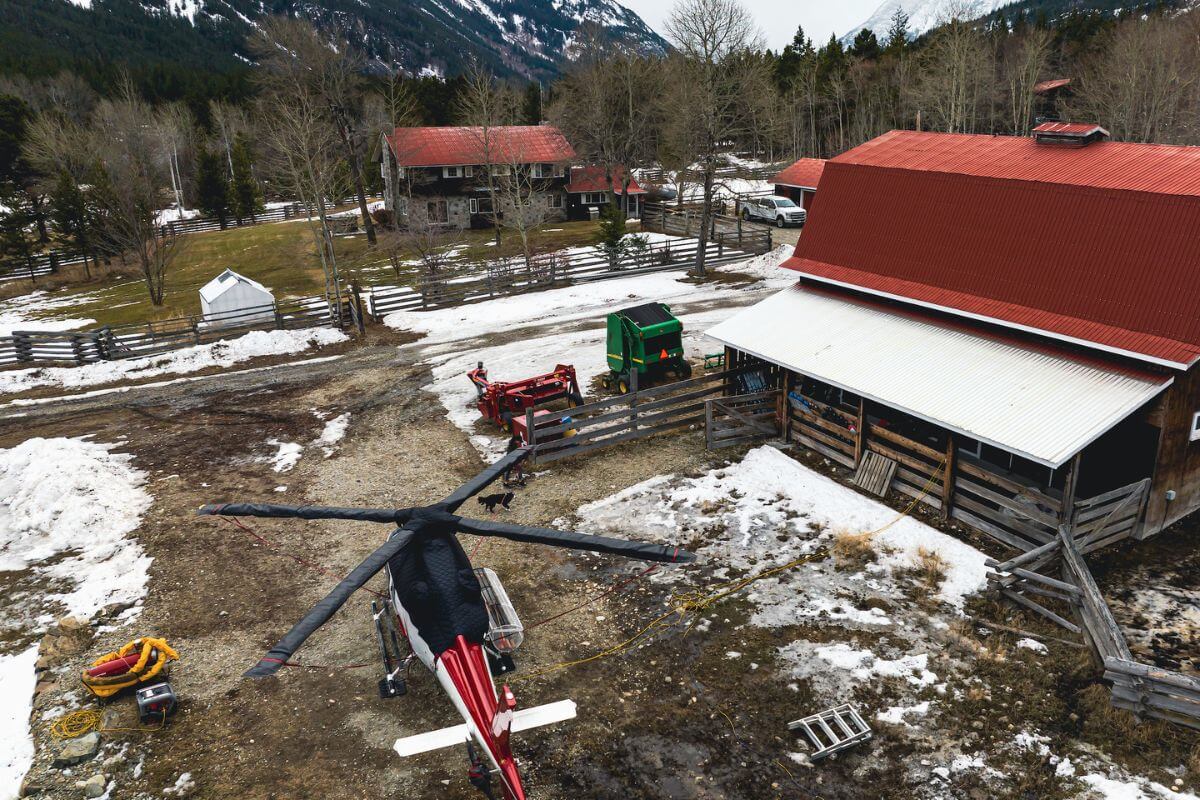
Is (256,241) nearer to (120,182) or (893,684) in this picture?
(120,182)

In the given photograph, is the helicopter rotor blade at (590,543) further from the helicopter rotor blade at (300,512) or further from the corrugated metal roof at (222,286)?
the corrugated metal roof at (222,286)

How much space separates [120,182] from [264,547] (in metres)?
38.5

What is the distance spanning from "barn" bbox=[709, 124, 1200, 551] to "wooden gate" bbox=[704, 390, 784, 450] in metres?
0.60

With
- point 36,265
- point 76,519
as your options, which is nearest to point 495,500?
point 76,519

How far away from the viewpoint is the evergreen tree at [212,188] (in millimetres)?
65562

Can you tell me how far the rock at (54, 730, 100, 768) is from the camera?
990cm

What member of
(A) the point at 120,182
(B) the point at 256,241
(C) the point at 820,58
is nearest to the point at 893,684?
(A) the point at 120,182

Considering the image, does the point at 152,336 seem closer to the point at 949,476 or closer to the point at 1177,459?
the point at 949,476

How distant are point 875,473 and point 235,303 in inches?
1104

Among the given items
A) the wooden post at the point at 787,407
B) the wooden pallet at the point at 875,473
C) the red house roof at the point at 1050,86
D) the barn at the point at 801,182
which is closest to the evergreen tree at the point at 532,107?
the barn at the point at 801,182

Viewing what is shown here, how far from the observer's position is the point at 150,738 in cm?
1032

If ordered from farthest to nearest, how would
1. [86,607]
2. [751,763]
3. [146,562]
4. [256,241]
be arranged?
1. [256,241]
2. [146,562]
3. [86,607]
4. [751,763]

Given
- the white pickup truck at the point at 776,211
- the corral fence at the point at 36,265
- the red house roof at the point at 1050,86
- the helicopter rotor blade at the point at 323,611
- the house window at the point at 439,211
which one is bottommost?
the helicopter rotor blade at the point at 323,611

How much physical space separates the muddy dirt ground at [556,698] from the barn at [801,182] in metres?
38.0
